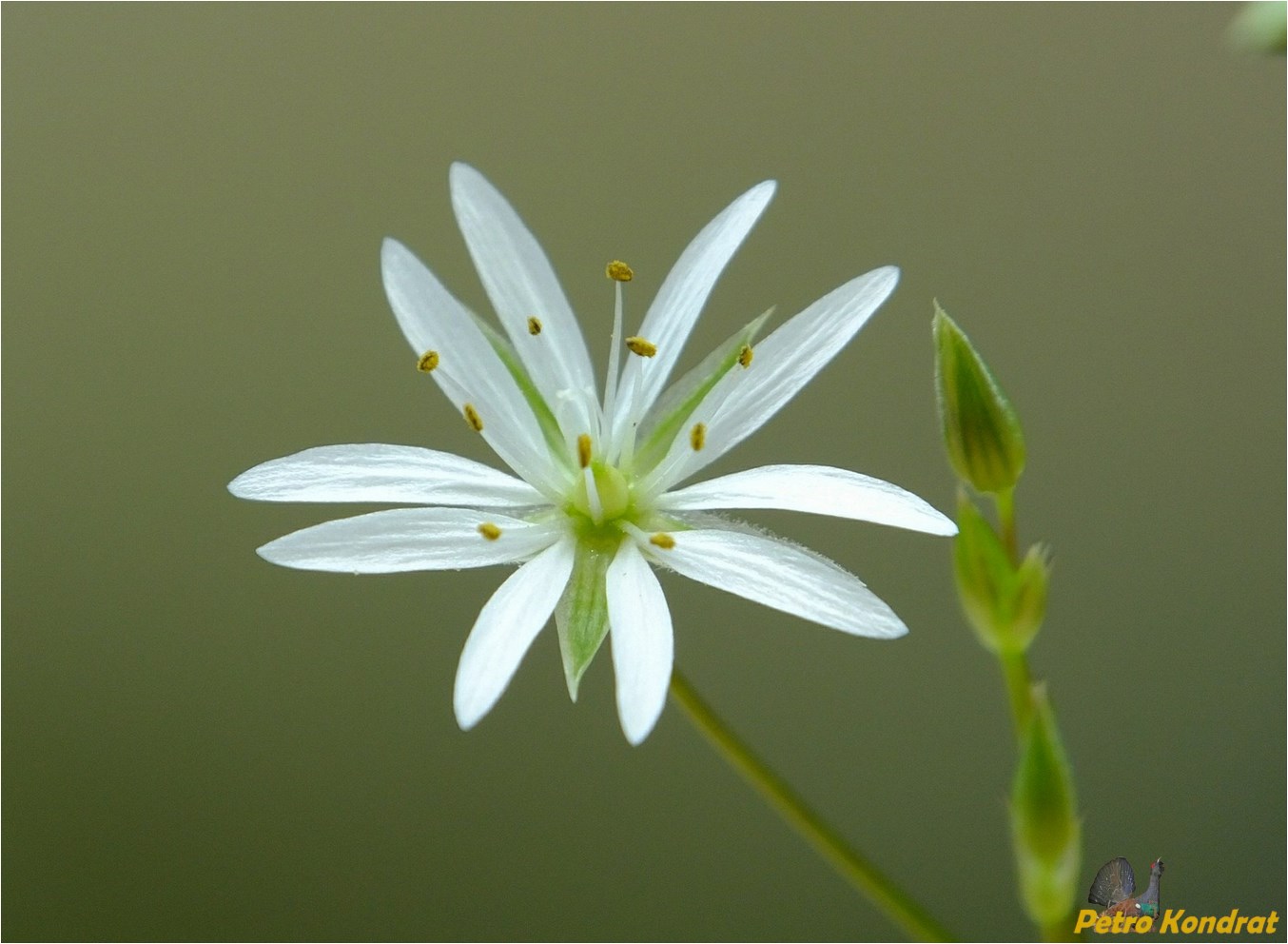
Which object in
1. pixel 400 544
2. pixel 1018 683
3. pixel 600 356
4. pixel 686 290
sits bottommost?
pixel 1018 683

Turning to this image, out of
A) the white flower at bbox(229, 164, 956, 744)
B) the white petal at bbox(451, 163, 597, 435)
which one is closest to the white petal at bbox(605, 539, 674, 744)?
the white flower at bbox(229, 164, 956, 744)

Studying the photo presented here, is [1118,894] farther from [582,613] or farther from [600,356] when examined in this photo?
[600,356]

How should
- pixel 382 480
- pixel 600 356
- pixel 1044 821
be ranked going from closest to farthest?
pixel 1044 821 < pixel 382 480 < pixel 600 356

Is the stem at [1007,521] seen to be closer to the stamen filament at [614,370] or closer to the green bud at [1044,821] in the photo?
the green bud at [1044,821]

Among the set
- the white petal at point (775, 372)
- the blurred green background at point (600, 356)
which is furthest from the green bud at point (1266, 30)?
the blurred green background at point (600, 356)

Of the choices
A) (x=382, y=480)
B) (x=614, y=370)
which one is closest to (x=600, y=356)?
(x=614, y=370)
